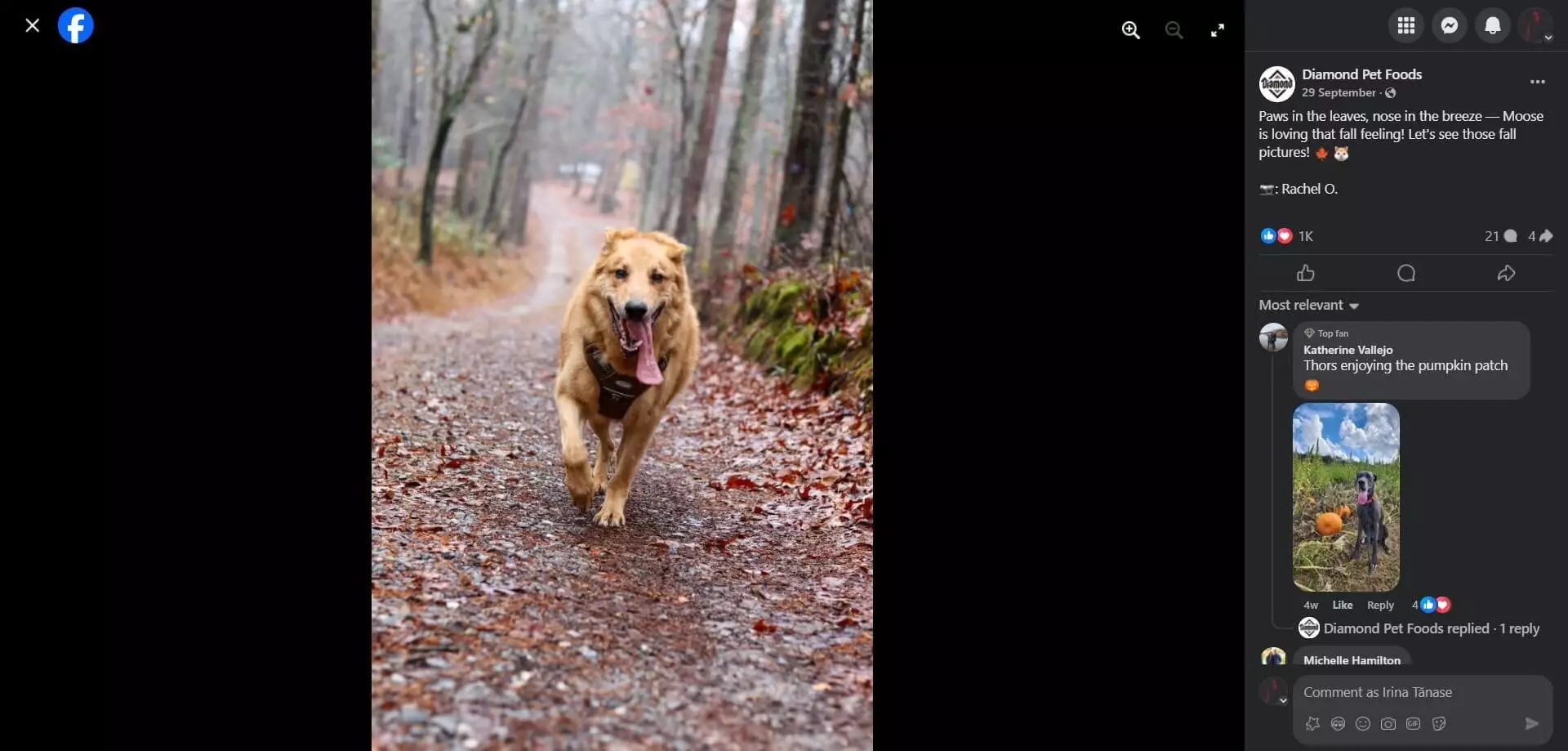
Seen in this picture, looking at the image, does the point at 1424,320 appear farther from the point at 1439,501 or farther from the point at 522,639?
the point at 522,639

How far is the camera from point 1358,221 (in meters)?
3.13

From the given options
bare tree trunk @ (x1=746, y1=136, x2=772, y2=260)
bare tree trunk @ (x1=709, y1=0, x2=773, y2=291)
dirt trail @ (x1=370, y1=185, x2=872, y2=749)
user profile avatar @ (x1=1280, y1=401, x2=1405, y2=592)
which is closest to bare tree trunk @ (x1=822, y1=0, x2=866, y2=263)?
dirt trail @ (x1=370, y1=185, x2=872, y2=749)

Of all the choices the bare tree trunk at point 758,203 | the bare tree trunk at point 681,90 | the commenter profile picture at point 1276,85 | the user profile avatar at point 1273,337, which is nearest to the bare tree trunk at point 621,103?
the bare tree trunk at point 758,203

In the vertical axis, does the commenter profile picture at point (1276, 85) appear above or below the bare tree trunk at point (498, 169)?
below

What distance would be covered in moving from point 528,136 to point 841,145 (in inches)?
1156

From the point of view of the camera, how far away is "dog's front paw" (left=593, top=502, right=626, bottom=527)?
21.7ft

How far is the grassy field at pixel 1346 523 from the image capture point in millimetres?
3045

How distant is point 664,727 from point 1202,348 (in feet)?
6.90

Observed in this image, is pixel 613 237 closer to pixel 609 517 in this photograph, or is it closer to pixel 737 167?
pixel 609 517

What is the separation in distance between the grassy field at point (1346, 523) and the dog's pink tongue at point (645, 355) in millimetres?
4042

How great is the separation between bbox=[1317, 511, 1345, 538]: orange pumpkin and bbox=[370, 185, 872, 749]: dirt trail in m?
1.57
